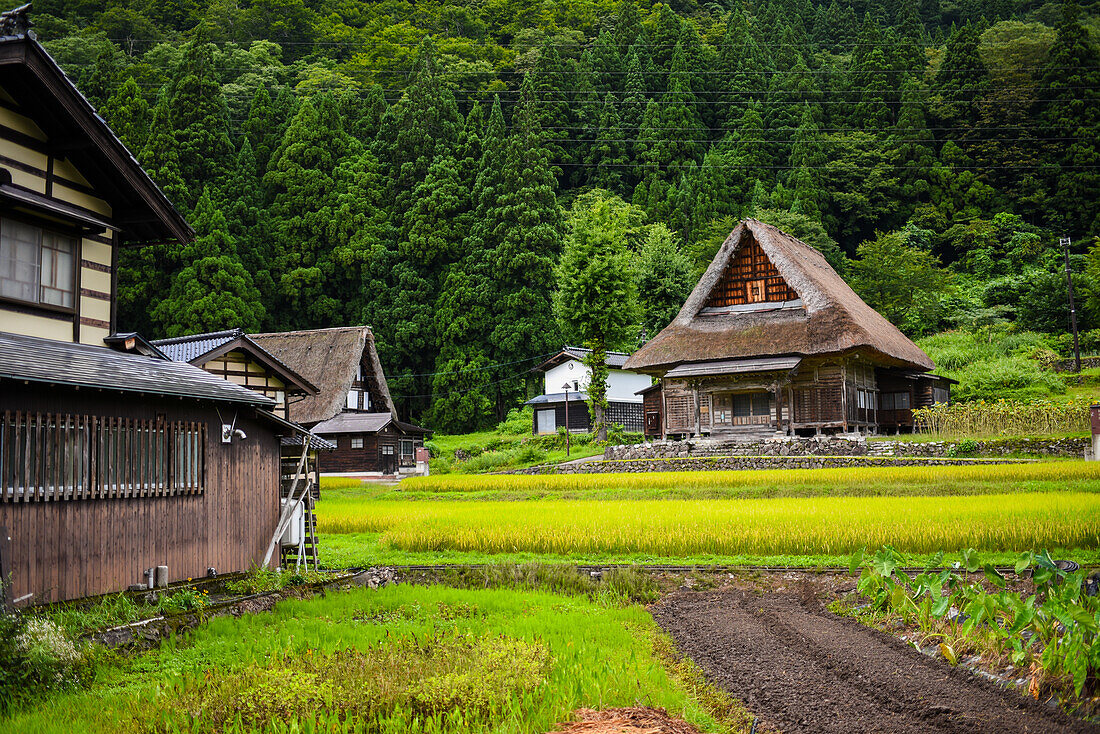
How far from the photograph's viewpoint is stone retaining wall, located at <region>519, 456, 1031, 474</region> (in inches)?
876

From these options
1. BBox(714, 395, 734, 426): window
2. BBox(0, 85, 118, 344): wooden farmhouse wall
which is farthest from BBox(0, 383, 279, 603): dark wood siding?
BBox(714, 395, 734, 426): window

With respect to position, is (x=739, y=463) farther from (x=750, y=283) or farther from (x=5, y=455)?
(x=5, y=455)

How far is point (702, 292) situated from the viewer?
108 feet

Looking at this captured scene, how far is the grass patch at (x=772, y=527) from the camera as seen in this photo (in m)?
11.4

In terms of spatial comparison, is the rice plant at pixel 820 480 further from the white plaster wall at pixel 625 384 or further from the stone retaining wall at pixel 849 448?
the white plaster wall at pixel 625 384

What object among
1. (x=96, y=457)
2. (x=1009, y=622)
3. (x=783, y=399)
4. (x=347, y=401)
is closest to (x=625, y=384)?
(x=783, y=399)

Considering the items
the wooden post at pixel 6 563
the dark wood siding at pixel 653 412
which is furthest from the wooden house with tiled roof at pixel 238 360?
the dark wood siding at pixel 653 412

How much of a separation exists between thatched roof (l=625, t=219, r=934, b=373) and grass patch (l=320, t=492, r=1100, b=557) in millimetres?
13479

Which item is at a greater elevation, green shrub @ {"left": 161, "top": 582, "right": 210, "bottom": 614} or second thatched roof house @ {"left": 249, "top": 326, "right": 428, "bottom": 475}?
second thatched roof house @ {"left": 249, "top": 326, "right": 428, "bottom": 475}

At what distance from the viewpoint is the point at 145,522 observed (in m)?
8.97

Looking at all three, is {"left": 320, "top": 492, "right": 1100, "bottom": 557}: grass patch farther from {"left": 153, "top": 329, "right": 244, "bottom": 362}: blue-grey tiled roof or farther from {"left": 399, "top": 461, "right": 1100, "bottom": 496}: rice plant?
{"left": 153, "top": 329, "right": 244, "bottom": 362}: blue-grey tiled roof

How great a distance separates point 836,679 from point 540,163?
4574 cm

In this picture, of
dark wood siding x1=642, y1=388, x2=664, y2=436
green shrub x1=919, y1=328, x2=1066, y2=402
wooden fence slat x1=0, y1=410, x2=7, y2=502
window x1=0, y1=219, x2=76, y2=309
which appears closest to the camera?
wooden fence slat x1=0, y1=410, x2=7, y2=502

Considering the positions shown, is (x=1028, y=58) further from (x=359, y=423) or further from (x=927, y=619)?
(x=927, y=619)
